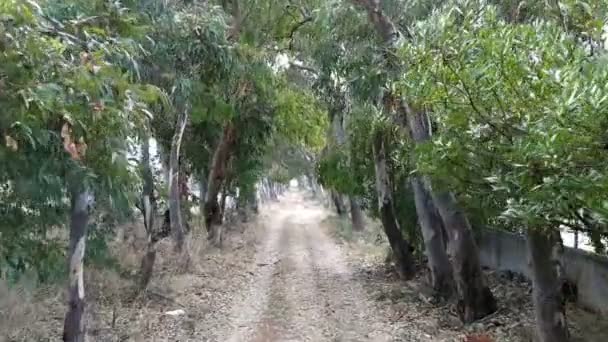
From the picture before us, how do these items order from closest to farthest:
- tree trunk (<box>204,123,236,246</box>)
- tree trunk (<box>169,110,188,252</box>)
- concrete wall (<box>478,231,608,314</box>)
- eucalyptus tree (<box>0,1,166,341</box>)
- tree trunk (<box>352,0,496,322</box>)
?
eucalyptus tree (<box>0,1,166,341</box>) < concrete wall (<box>478,231,608,314</box>) < tree trunk (<box>352,0,496,322</box>) < tree trunk (<box>169,110,188,252</box>) < tree trunk (<box>204,123,236,246</box>)

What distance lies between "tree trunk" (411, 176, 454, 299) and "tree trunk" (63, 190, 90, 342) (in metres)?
6.17

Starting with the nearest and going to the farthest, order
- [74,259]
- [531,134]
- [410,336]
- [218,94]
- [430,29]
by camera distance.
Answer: [531,134], [430,29], [74,259], [410,336], [218,94]

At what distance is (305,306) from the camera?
11.5 metres

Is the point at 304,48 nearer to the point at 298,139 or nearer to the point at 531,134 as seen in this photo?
the point at 298,139

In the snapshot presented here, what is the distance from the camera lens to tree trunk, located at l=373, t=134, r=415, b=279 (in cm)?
1365

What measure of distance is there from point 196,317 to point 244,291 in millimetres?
2733

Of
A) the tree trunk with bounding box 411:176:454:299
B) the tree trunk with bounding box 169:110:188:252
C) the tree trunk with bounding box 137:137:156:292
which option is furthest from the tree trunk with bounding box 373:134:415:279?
the tree trunk with bounding box 137:137:156:292

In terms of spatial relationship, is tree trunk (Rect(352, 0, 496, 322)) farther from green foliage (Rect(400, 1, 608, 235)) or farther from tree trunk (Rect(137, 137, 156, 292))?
tree trunk (Rect(137, 137, 156, 292))

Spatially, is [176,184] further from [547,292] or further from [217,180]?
[547,292]

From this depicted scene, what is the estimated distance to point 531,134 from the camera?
3945 millimetres

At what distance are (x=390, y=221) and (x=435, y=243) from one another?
264 cm

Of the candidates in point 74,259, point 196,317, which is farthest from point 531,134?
point 196,317

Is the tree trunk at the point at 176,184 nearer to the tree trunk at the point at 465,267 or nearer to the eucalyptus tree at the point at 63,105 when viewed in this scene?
the tree trunk at the point at 465,267

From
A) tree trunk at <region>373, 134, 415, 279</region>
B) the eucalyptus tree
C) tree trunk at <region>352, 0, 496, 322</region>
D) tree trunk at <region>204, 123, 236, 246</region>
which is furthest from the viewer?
tree trunk at <region>204, 123, 236, 246</region>
